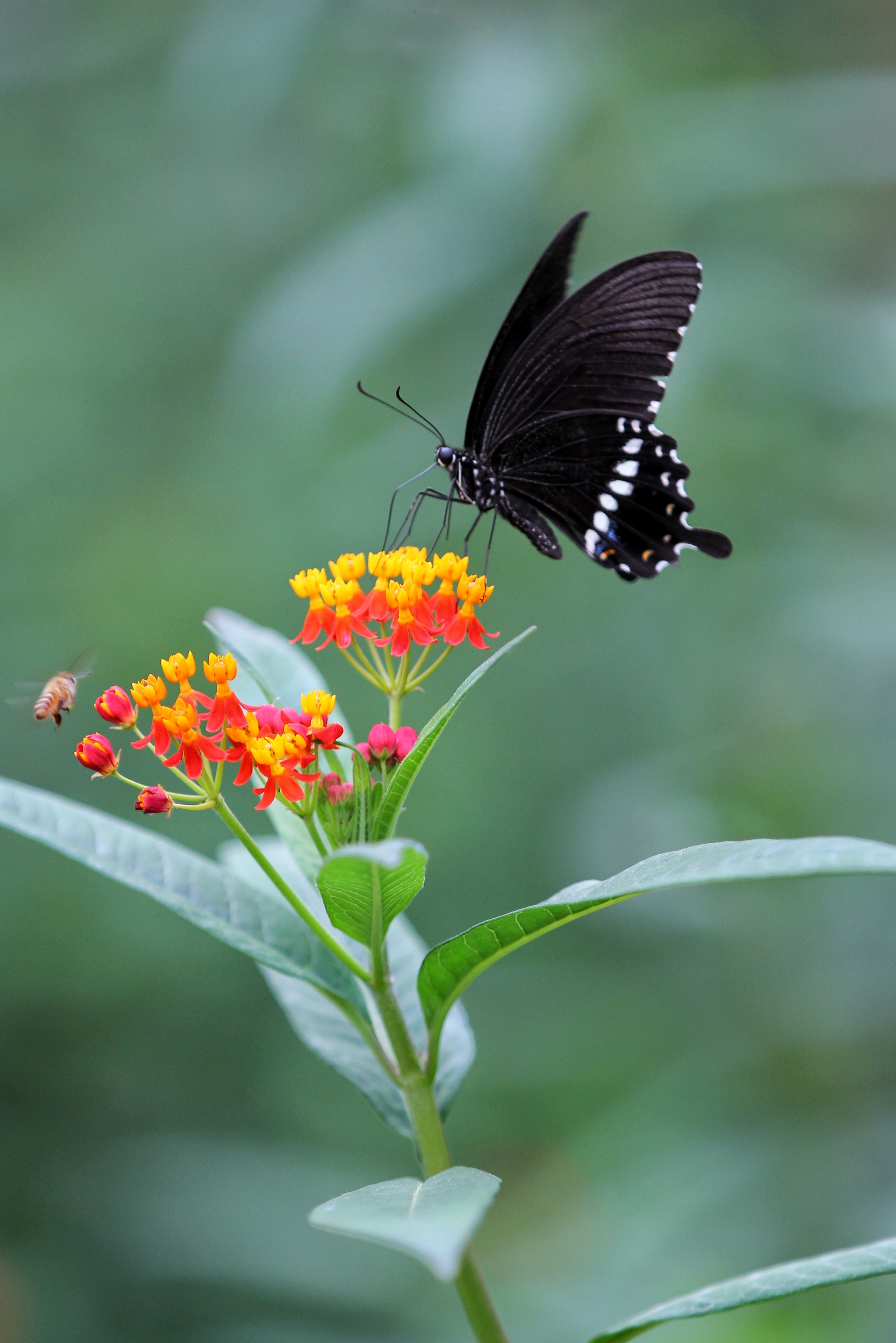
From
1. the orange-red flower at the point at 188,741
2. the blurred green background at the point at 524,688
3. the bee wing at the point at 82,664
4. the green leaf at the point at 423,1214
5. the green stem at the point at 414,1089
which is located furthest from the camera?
the blurred green background at the point at 524,688

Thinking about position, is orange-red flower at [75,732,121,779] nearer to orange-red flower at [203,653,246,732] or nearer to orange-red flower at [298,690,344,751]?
orange-red flower at [203,653,246,732]

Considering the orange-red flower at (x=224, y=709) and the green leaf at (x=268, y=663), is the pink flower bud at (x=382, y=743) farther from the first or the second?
the green leaf at (x=268, y=663)

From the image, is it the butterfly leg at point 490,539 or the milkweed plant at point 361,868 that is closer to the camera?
the milkweed plant at point 361,868

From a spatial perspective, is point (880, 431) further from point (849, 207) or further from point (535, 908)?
point (535, 908)

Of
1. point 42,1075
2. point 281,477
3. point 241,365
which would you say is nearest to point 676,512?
point 241,365

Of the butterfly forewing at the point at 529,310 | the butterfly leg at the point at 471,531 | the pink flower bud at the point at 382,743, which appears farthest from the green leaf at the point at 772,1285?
the butterfly forewing at the point at 529,310

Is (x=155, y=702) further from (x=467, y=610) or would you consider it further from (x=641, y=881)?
(x=641, y=881)

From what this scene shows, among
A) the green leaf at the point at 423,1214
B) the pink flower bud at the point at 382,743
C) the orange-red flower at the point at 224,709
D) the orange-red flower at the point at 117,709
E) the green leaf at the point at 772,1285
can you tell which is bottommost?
the green leaf at the point at 772,1285

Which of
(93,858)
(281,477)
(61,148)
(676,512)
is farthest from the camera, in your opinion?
(61,148)
